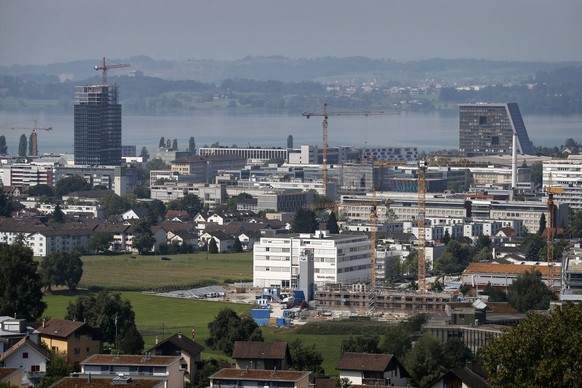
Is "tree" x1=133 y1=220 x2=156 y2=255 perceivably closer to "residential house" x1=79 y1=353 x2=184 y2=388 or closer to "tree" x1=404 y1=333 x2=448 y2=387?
"tree" x1=404 y1=333 x2=448 y2=387

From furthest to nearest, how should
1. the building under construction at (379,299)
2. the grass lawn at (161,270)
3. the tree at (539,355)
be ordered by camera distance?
the grass lawn at (161,270)
the building under construction at (379,299)
the tree at (539,355)

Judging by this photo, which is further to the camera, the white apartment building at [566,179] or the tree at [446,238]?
the white apartment building at [566,179]

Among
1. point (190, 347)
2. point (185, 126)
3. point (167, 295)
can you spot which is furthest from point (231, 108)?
point (190, 347)

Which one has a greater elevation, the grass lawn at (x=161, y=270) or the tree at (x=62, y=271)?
the tree at (x=62, y=271)

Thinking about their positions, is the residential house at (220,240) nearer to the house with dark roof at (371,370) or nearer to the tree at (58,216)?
the tree at (58,216)

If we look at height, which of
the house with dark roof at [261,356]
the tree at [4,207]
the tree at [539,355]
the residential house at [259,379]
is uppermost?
the tree at [539,355]

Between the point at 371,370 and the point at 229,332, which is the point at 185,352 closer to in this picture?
the point at 371,370

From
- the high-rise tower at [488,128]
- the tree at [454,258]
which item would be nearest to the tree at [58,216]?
the tree at [454,258]

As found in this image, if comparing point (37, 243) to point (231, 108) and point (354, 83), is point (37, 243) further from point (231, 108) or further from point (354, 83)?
point (354, 83)
